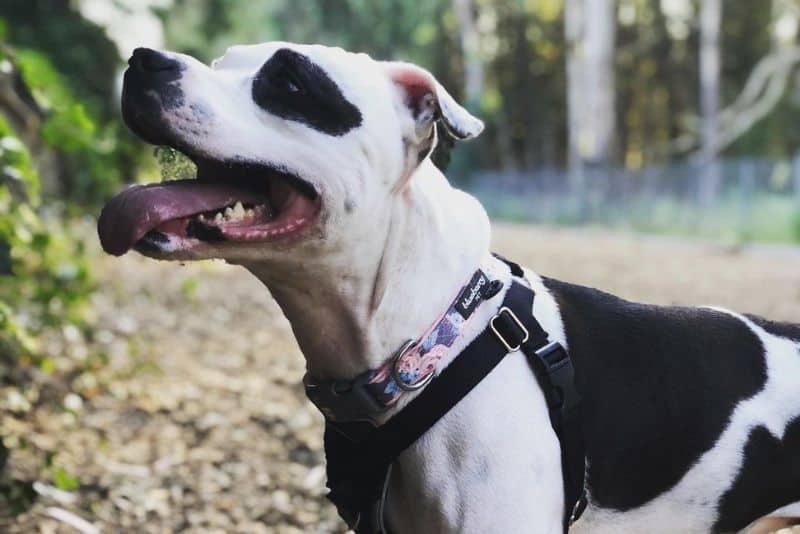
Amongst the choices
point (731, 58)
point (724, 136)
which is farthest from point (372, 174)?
point (731, 58)

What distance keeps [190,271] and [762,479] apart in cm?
793

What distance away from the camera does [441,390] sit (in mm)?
2062

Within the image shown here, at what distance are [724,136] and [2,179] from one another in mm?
26998

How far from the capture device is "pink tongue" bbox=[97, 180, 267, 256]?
1902mm

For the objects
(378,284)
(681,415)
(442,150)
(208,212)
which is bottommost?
(681,415)

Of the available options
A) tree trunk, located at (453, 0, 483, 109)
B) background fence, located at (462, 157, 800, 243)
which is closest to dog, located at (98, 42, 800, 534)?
background fence, located at (462, 157, 800, 243)

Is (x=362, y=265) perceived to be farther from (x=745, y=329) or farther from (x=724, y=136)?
(x=724, y=136)

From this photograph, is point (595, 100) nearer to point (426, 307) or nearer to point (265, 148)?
point (426, 307)

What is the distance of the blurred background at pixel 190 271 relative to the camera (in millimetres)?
3635

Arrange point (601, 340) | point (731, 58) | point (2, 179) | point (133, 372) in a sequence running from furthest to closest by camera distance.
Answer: point (731, 58)
point (133, 372)
point (2, 179)
point (601, 340)

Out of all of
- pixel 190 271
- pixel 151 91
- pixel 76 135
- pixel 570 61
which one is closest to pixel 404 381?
pixel 151 91

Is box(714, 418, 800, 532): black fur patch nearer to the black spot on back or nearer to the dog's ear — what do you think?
the black spot on back

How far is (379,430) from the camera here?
209cm

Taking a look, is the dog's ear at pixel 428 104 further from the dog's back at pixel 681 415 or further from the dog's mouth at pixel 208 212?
the dog's back at pixel 681 415
